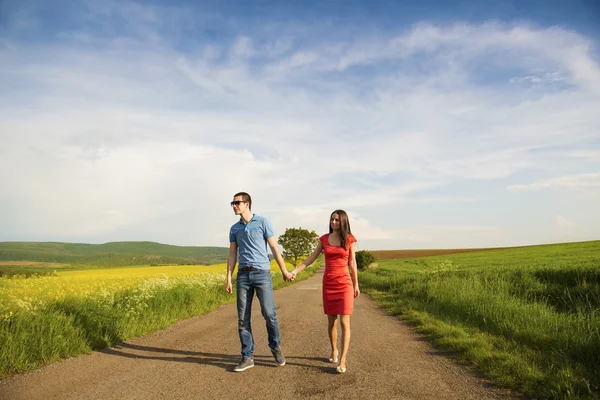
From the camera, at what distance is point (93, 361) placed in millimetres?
6547

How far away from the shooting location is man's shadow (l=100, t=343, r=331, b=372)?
6.30 meters

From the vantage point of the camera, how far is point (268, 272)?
625 cm

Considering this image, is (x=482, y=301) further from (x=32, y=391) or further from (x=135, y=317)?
(x=32, y=391)

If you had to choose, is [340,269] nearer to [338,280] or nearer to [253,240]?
[338,280]

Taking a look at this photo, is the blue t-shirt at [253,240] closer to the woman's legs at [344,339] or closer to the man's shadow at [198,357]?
the woman's legs at [344,339]

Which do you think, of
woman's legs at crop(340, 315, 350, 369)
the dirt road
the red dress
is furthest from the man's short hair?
the dirt road

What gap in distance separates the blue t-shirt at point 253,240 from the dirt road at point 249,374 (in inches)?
60.4

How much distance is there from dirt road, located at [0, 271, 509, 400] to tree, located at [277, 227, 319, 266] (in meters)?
69.4

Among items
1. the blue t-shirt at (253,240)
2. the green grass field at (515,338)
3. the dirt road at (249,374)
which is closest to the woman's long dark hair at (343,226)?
the blue t-shirt at (253,240)

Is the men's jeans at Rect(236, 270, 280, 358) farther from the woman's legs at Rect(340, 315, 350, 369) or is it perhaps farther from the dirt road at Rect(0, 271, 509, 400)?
the woman's legs at Rect(340, 315, 350, 369)

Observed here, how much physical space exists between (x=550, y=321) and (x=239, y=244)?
6.09m

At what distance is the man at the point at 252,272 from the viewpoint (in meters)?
6.13

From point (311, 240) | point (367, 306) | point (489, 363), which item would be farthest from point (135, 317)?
point (311, 240)

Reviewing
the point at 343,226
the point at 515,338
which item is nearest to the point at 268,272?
the point at 343,226
